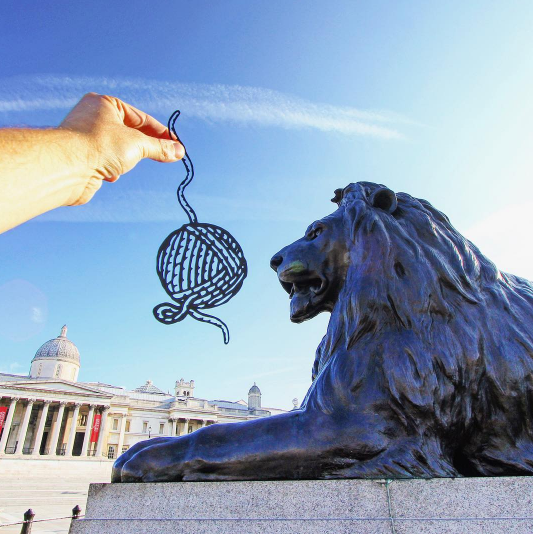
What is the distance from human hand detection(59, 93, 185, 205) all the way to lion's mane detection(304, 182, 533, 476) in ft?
3.63

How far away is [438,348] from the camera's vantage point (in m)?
1.73

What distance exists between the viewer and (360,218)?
7.04 feet

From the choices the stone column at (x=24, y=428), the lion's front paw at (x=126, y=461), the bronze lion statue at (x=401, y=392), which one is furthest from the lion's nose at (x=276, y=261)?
the stone column at (x=24, y=428)

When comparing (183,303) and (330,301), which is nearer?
(330,301)

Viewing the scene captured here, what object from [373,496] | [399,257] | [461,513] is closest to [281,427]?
[373,496]

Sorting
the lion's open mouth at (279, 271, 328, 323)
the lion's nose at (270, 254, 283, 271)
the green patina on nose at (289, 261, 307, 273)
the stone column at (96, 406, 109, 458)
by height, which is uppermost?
the stone column at (96, 406, 109, 458)

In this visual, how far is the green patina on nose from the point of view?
7.15 feet

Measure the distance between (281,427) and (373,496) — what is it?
1.37 ft

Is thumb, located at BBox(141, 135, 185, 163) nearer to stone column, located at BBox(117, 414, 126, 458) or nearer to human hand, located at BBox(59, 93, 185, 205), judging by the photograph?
human hand, located at BBox(59, 93, 185, 205)

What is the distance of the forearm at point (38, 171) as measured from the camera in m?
0.89

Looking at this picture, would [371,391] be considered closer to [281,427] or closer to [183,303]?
[281,427]

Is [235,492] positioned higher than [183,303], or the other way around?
[183,303]

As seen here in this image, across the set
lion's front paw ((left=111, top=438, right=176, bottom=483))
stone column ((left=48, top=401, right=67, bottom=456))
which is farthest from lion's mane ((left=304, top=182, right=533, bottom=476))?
stone column ((left=48, top=401, right=67, bottom=456))

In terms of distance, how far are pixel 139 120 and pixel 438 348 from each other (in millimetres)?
1475
